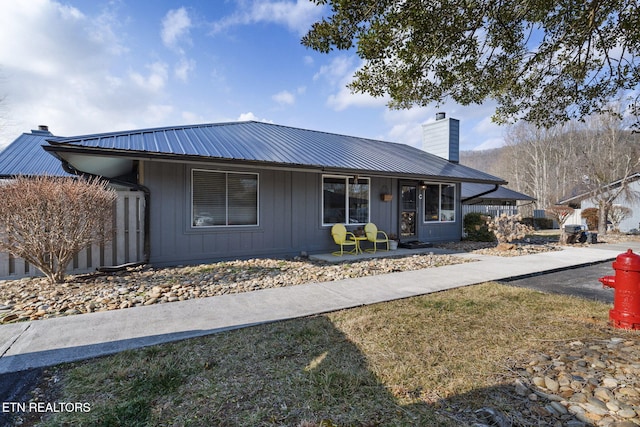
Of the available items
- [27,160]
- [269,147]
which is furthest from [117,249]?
[27,160]

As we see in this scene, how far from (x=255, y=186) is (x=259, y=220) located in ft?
2.86

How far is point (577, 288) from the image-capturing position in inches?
217

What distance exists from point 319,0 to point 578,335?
459cm

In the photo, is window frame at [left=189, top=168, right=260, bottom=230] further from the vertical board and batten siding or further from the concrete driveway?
the concrete driveway

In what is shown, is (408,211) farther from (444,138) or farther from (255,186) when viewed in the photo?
(444,138)

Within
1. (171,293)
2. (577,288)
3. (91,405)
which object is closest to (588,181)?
(577,288)

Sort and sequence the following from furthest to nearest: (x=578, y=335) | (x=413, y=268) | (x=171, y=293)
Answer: (x=413, y=268)
(x=171, y=293)
(x=578, y=335)

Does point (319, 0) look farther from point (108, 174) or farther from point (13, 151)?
point (13, 151)

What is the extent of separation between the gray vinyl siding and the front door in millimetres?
356

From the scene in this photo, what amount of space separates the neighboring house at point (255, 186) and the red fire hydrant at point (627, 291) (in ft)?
18.8

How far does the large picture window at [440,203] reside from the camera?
11.2 metres

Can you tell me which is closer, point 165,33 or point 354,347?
point 354,347

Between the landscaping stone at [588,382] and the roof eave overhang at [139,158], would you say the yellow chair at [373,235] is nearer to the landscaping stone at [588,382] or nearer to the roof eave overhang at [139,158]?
the roof eave overhang at [139,158]
